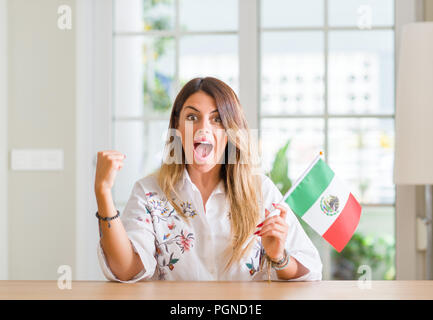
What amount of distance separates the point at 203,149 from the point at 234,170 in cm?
13

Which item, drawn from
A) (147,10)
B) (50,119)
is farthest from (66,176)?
(147,10)

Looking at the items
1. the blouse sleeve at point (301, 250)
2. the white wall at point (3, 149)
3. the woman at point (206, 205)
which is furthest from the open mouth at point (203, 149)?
the white wall at point (3, 149)

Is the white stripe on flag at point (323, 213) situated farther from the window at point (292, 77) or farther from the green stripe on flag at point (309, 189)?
the window at point (292, 77)

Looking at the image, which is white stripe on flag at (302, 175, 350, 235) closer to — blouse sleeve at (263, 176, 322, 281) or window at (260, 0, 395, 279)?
blouse sleeve at (263, 176, 322, 281)

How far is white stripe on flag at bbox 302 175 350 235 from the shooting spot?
124cm

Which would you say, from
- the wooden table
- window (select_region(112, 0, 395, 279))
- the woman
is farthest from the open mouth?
window (select_region(112, 0, 395, 279))

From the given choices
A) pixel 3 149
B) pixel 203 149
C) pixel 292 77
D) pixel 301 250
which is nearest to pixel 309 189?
pixel 301 250

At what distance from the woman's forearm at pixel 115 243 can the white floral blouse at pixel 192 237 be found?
98 mm

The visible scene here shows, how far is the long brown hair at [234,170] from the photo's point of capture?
1400 millimetres

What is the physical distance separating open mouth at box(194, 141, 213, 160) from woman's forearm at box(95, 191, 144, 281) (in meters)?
0.29

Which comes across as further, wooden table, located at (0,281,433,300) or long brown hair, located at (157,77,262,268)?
long brown hair, located at (157,77,262,268)

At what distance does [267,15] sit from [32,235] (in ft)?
5.23

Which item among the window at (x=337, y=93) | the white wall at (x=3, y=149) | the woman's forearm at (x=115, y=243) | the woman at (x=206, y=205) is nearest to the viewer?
the woman's forearm at (x=115, y=243)
